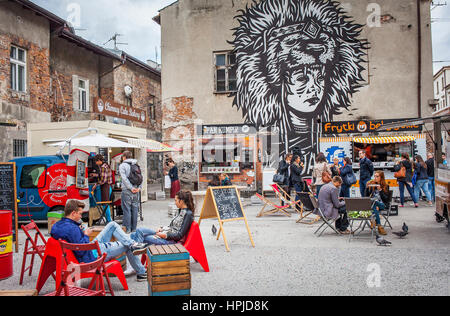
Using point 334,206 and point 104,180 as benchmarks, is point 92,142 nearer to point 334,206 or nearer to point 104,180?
point 104,180

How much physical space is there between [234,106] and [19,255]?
11950 millimetres

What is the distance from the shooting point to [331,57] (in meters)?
16.7

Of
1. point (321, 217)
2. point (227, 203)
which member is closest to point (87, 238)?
point (227, 203)

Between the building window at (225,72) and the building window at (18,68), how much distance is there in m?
7.68

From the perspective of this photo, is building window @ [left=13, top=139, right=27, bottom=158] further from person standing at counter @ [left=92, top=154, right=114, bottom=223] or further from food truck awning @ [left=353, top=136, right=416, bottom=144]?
food truck awning @ [left=353, top=136, right=416, bottom=144]

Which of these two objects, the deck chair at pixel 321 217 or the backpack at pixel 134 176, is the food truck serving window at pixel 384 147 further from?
the backpack at pixel 134 176

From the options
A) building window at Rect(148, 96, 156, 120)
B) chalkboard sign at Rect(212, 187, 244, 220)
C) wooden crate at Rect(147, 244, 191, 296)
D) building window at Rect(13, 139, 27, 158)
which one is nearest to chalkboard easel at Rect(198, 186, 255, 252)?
chalkboard sign at Rect(212, 187, 244, 220)

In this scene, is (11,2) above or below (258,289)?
above

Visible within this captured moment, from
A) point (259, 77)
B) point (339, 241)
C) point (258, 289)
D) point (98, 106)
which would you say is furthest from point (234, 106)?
point (258, 289)

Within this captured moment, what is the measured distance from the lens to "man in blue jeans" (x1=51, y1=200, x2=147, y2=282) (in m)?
4.71

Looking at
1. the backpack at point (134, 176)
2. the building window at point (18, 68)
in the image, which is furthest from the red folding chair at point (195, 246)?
the building window at point (18, 68)

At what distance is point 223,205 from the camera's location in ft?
25.4

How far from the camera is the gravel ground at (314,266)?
4906 millimetres
